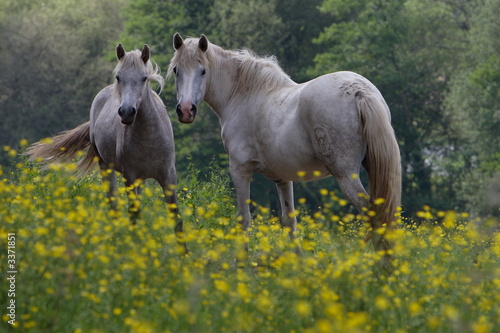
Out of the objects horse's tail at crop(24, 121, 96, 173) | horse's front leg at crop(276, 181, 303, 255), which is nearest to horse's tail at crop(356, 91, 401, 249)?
horse's front leg at crop(276, 181, 303, 255)

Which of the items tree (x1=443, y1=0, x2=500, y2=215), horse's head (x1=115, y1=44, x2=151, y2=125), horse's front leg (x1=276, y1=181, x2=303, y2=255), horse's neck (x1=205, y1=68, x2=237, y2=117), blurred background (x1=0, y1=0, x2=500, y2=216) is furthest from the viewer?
blurred background (x1=0, y1=0, x2=500, y2=216)

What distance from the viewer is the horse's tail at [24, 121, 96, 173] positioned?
37.7 feet

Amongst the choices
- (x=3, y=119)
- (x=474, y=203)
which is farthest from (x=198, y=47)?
(x=3, y=119)

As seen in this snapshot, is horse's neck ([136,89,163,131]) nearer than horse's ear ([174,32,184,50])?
No

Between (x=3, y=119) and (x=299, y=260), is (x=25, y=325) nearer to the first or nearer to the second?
(x=299, y=260)

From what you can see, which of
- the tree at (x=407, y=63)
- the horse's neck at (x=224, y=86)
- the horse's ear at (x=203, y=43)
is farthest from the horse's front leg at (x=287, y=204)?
the tree at (x=407, y=63)

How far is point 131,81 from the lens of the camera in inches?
359

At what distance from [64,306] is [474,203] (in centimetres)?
2782

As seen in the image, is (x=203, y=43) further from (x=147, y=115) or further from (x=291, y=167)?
(x=291, y=167)

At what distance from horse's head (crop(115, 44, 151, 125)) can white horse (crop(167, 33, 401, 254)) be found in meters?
0.38

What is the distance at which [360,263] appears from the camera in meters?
5.91

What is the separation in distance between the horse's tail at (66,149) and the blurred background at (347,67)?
20.1 m

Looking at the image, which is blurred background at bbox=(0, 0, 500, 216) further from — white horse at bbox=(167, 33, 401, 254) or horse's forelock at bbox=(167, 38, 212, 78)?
horse's forelock at bbox=(167, 38, 212, 78)

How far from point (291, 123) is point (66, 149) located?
15.3 ft
